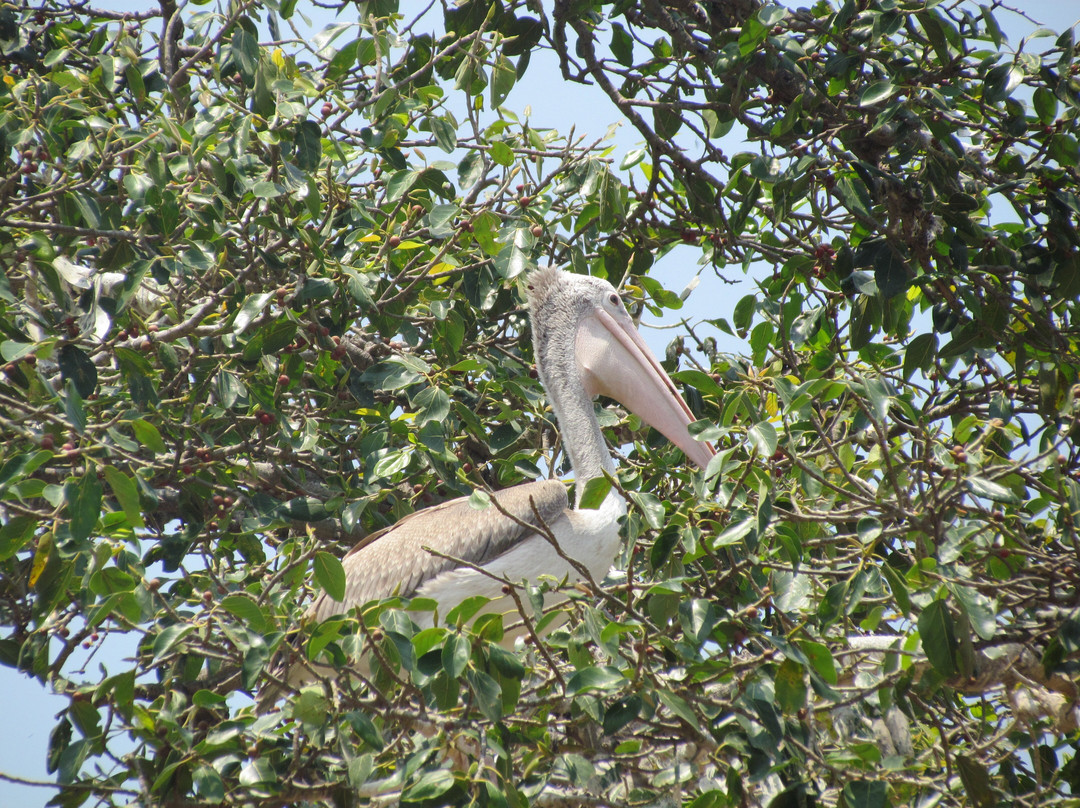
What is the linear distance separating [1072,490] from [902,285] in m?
1.31

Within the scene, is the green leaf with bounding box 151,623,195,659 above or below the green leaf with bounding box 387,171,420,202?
below

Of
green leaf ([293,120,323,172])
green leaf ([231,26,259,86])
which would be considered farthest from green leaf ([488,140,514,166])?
green leaf ([231,26,259,86])

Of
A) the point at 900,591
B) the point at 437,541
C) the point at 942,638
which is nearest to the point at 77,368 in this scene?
the point at 437,541

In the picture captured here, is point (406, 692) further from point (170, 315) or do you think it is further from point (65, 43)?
point (65, 43)

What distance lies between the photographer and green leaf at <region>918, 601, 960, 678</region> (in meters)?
2.27

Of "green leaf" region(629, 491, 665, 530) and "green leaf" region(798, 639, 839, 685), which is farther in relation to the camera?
"green leaf" region(629, 491, 665, 530)

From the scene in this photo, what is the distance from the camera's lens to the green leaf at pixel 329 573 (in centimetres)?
254

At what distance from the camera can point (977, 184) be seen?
4109 millimetres

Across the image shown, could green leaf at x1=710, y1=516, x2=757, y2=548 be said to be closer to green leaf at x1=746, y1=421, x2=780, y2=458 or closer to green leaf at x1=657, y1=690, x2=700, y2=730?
green leaf at x1=746, y1=421, x2=780, y2=458

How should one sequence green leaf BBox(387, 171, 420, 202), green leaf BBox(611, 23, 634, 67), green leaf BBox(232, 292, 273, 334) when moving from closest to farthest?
green leaf BBox(232, 292, 273, 334) < green leaf BBox(387, 171, 420, 202) < green leaf BBox(611, 23, 634, 67)

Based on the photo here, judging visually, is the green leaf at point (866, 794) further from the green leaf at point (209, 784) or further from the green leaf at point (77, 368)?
the green leaf at point (77, 368)

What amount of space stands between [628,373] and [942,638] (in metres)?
2.50

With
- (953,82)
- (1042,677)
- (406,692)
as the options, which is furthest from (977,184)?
(406,692)

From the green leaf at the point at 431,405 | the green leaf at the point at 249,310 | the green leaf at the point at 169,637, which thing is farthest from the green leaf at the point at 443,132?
the green leaf at the point at 169,637
